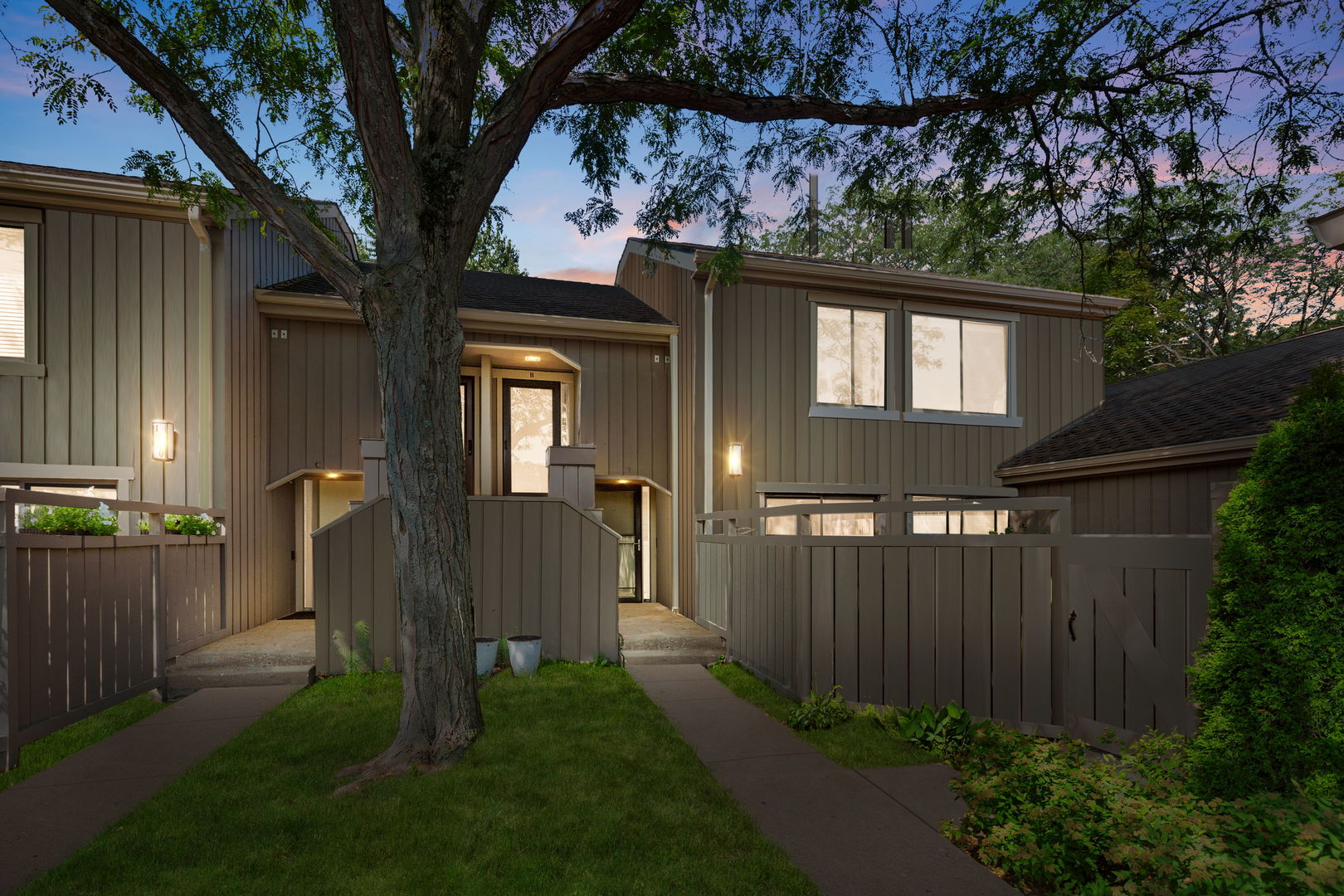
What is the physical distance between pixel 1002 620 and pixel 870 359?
6.27m

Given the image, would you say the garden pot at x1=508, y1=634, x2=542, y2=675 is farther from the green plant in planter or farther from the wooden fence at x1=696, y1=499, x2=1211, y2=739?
the green plant in planter

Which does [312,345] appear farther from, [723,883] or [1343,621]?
[1343,621]

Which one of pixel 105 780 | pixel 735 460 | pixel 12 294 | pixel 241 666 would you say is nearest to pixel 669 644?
pixel 735 460

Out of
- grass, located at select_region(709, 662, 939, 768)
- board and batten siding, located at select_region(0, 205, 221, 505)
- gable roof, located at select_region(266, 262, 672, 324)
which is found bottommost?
grass, located at select_region(709, 662, 939, 768)

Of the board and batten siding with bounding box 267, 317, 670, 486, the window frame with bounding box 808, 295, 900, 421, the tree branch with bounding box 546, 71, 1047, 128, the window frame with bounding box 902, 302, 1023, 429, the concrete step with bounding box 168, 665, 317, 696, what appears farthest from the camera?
the window frame with bounding box 902, 302, 1023, 429

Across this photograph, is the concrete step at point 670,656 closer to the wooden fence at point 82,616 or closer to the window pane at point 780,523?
the window pane at point 780,523

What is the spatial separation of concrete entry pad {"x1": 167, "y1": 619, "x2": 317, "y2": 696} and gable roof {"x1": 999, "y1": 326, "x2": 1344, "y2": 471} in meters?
10.1

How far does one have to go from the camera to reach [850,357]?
10852 millimetres

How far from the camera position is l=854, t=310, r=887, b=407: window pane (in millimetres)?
10875

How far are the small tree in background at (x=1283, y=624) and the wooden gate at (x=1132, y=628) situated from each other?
3.79 ft

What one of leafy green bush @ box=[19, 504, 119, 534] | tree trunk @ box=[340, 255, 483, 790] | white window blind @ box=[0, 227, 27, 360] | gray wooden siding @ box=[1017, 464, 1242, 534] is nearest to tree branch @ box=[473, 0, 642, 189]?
tree trunk @ box=[340, 255, 483, 790]

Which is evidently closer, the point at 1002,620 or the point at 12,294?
the point at 1002,620

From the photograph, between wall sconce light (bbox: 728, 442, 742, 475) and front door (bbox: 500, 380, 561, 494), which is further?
front door (bbox: 500, 380, 561, 494)

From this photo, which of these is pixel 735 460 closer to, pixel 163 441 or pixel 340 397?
pixel 340 397
